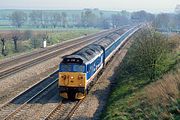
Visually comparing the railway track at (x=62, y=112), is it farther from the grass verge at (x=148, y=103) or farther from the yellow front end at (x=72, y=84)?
the grass verge at (x=148, y=103)

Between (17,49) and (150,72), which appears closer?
(150,72)

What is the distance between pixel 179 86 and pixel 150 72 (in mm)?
9009

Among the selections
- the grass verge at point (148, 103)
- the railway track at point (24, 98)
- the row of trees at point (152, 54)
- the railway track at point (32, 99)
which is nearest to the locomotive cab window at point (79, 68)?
the railway track at point (32, 99)

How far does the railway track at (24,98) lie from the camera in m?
20.5

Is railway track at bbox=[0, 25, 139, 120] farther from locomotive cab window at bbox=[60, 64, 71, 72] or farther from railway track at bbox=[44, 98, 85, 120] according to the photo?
locomotive cab window at bbox=[60, 64, 71, 72]

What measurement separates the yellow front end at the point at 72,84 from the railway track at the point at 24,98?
242 centimetres

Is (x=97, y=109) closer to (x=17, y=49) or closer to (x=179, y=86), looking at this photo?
(x=179, y=86)

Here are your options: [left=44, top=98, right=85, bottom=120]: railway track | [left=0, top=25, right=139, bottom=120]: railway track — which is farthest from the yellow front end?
[left=44, top=98, right=85, bottom=120]: railway track

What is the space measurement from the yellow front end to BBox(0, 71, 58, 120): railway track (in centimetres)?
242

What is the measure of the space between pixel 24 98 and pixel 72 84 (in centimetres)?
375

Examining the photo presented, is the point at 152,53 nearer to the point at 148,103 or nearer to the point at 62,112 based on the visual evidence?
the point at 148,103

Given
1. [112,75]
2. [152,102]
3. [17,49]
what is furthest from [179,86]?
[17,49]

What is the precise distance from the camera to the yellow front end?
2348 centimetres

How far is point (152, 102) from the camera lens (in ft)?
56.7
